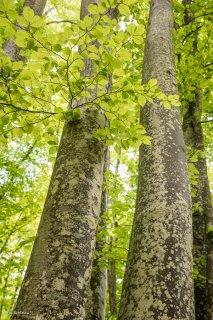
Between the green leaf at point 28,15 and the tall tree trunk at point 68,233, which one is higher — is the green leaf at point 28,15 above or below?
above

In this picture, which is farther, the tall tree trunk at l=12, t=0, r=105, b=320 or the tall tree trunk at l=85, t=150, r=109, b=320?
the tall tree trunk at l=85, t=150, r=109, b=320

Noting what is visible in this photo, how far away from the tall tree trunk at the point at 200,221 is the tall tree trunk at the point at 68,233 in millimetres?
1756

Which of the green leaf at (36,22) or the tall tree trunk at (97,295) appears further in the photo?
the tall tree trunk at (97,295)

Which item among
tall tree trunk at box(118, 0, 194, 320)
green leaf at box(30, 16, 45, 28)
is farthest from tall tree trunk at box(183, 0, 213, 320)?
green leaf at box(30, 16, 45, 28)

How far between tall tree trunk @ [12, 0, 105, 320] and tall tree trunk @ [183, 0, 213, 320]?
1756mm

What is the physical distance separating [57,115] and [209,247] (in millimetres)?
2103

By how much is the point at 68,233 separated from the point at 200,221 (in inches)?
116

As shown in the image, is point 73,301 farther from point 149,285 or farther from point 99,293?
point 99,293

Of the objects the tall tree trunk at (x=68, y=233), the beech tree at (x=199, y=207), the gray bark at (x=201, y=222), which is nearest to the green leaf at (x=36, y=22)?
the tall tree trunk at (x=68, y=233)

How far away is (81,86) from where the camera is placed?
1654 mm

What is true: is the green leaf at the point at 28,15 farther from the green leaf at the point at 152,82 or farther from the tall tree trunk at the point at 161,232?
the tall tree trunk at the point at 161,232

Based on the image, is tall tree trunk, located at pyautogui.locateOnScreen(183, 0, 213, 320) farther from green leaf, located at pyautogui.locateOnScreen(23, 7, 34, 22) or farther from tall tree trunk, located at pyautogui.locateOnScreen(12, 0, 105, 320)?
green leaf, located at pyautogui.locateOnScreen(23, 7, 34, 22)

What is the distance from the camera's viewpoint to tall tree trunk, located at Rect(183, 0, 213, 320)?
105 inches

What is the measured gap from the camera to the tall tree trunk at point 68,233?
1.17 meters
